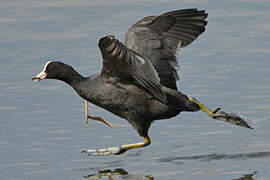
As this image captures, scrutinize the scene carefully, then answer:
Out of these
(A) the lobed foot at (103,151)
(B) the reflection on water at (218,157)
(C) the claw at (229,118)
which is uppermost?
(C) the claw at (229,118)

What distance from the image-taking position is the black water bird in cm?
889

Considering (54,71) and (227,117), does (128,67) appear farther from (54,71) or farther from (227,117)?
(227,117)

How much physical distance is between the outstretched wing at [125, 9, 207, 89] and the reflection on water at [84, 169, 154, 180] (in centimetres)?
115

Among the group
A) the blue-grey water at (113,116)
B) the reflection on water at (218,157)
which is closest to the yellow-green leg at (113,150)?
the blue-grey water at (113,116)

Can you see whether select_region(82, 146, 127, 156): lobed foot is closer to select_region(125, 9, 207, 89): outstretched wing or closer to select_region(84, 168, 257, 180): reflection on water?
select_region(84, 168, 257, 180): reflection on water

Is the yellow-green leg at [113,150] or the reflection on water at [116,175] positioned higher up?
the yellow-green leg at [113,150]

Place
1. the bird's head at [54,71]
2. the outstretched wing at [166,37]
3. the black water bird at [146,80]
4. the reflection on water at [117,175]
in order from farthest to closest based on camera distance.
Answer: the outstretched wing at [166,37]
the bird's head at [54,71]
the black water bird at [146,80]
the reflection on water at [117,175]

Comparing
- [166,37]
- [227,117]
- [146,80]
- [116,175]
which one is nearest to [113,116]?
[166,37]

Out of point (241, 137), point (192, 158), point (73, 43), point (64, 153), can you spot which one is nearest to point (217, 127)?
point (241, 137)

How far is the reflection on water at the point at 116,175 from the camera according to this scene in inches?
337

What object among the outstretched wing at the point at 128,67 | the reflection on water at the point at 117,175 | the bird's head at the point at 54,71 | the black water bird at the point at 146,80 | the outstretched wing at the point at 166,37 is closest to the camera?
the outstretched wing at the point at 128,67

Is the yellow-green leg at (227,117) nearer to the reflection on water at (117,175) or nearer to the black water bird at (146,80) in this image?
the black water bird at (146,80)

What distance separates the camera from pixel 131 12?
13.5 metres

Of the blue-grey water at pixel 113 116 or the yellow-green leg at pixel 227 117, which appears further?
Result: the yellow-green leg at pixel 227 117
